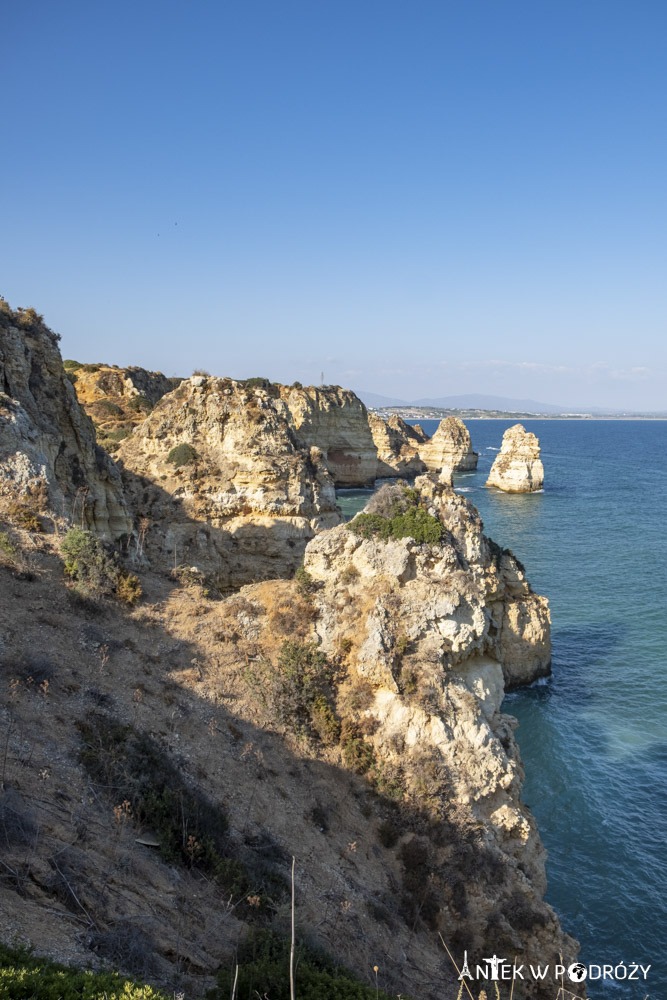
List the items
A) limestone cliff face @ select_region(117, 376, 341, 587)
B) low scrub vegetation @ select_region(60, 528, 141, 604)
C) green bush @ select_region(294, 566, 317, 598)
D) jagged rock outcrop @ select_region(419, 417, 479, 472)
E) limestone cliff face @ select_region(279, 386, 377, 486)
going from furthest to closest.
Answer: jagged rock outcrop @ select_region(419, 417, 479, 472)
limestone cliff face @ select_region(279, 386, 377, 486)
limestone cliff face @ select_region(117, 376, 341, 587)
green bush @ select_region(294, 566, 317, 598)
low scrub vegetation @ select_region(60, 528, 141, 604)

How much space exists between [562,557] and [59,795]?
138 ft

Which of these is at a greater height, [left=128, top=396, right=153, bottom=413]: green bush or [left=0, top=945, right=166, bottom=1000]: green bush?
[left=128, top=396, right=153, bottom=413]: green bush

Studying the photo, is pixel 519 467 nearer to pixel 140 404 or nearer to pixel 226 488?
pixel 140 404

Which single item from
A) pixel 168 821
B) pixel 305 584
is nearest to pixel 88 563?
pixel 305 584

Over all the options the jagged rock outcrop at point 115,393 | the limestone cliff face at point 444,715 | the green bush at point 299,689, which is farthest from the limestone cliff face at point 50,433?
the jagged rock outcrop at point 115,393

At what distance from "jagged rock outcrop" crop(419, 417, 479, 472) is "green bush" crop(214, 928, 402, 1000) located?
307ft

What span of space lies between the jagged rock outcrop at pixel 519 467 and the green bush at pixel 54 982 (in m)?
78.6

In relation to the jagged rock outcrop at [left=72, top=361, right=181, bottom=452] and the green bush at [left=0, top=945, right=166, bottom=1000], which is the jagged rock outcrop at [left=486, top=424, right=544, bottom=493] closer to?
the jagged rock outcrop at [left=72, top=361, right=181, bottom=452]

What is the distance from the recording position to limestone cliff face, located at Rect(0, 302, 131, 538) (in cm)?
1812

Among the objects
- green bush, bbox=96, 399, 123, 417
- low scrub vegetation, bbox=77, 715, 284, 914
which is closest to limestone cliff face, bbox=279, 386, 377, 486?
green bush, bbox=96, 399, 123, 417

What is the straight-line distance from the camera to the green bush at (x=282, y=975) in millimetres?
7336

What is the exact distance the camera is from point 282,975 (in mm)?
7559

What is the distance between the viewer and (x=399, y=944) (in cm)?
1011

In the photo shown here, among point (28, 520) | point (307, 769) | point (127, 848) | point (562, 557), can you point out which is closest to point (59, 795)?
point (127, 848)
